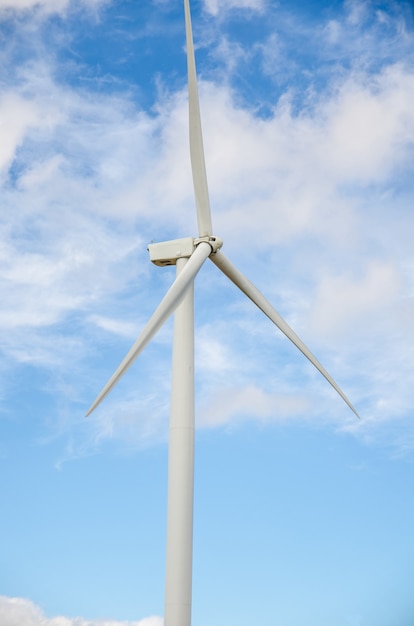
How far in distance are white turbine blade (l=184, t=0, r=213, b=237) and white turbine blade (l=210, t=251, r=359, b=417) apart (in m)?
1.19

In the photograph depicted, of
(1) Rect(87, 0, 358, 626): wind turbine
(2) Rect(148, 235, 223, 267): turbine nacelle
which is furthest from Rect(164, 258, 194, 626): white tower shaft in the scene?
(2) Rect(148, 235, 223, 267): turbine nacelle

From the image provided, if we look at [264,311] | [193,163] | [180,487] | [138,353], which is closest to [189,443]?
[180,487]

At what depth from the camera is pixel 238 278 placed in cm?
2817

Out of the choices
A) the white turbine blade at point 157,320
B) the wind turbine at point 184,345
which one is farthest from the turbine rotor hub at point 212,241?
the white turbine blade at point 157,320

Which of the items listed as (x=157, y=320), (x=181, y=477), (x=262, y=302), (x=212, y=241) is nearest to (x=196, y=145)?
(x=212, y=241)

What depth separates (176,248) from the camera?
27.7 metres

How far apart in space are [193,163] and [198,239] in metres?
2.84

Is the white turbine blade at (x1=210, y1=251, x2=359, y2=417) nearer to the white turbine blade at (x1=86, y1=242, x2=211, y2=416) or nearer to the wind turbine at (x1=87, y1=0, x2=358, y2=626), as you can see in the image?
the wind turbine at (x1=87, y1=0, x2=358, y2=626)

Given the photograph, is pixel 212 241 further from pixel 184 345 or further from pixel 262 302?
pixel 184 345

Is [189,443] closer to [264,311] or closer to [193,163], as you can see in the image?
[264,311]

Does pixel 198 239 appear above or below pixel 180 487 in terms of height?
above

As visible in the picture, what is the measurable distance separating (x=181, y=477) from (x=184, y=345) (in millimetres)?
3974

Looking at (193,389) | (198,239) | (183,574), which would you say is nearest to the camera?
(183,574)

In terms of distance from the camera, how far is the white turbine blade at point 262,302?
2784 centimetres
